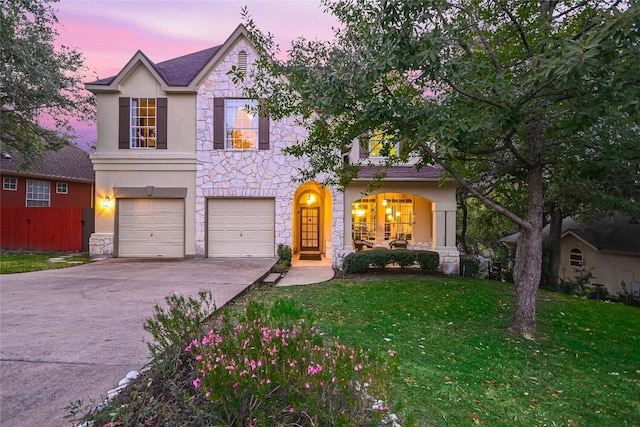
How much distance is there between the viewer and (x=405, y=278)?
35.3 ft

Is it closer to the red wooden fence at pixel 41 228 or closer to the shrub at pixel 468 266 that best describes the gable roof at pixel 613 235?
the shrub at pixel 468 266

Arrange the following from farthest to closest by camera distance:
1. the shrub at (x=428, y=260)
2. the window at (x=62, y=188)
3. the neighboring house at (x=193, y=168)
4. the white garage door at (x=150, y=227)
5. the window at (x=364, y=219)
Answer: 1. the window at (x=62, y=188)
2. the window at (x=364, y=219)
3. the white garage door at (x=150, y=227)
4. the neighboring house at (x=193, y=168)
5. the shrub at (x=428, y=260)

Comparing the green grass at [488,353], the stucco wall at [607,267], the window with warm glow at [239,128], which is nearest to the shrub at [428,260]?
the green grass at [488,353]

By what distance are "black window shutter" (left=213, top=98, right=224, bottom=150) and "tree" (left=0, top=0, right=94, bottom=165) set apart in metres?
→ 5.29

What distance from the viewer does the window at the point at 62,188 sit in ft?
66.8

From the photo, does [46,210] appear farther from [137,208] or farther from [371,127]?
[371,127]

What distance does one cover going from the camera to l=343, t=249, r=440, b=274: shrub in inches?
448

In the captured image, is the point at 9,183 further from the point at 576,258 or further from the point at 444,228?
the point at 576,258

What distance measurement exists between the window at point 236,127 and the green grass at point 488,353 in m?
6.17

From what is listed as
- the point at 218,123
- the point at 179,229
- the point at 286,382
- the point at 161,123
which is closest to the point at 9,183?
the point at 161,123

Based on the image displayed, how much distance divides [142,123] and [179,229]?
3990 millimetres

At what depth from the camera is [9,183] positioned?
18.2m

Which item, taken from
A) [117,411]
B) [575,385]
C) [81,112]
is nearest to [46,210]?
[81,112]

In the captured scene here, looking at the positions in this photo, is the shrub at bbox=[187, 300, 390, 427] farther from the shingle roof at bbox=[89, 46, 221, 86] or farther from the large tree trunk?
the shingle roof at bbox=[89, 46, 221, 86]
